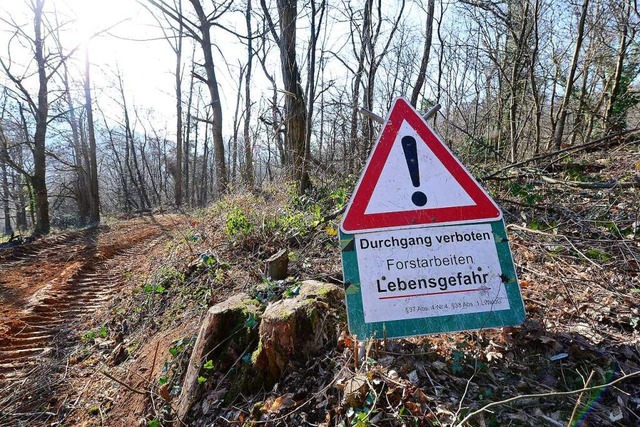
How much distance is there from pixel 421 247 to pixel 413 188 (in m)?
0.30

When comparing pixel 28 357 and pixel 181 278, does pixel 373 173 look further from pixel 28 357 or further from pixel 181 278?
pixel 28 357

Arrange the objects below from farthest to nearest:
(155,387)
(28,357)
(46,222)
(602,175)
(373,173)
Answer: (46,222), (602,175), (28,357), (155,387), (373,173)

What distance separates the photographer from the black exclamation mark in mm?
1742

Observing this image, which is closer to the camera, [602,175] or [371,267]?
[371,267]

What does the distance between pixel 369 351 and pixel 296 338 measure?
49cm

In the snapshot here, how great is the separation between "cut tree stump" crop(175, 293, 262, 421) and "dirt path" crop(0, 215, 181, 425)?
A: 171cm

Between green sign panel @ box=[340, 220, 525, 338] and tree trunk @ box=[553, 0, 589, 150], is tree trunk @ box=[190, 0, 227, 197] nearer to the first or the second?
tree trunk @ box=[553, 0, 589, 150]

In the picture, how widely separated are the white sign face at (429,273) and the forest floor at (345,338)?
0.36 metres

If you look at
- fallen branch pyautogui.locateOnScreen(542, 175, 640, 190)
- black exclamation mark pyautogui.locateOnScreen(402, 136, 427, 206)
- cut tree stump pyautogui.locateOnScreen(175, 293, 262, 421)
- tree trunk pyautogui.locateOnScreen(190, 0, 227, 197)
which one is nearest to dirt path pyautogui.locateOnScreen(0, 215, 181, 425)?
cut tree stump pyautogui.locateOnScreen(175, 293, 262, 421)

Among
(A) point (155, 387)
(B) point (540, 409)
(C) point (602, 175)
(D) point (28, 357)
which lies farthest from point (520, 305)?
(D) point (28, 357)

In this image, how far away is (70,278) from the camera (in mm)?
5672

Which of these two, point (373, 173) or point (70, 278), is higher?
point (373, 173)

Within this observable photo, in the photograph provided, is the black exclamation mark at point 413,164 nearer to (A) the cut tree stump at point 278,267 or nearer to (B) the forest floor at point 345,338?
(B) the forest floor at point 345,338

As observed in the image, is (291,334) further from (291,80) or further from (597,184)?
(291,80)
